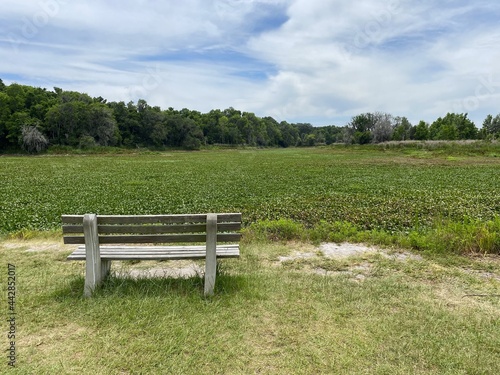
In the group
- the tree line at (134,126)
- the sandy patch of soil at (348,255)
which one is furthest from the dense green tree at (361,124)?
the sandy patch of soil at (348,255)

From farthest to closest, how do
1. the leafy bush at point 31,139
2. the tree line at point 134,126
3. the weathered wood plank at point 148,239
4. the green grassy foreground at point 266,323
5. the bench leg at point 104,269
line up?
the tree line at point 134,126 → the leafy bush at point 31,139 → the bench leg at point 104,269 → the weathered wood plank at point 148,239 → the green grassy foreground at point 266,323

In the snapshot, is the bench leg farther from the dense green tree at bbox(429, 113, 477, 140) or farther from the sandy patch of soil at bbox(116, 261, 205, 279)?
the dense green tree at bbox(429, 113, 477, 140)

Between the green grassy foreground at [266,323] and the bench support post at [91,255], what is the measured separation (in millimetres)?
173

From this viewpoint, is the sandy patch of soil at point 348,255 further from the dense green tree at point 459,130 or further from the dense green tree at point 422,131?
the dense green tree at point 422,131

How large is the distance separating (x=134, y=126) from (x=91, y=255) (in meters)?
96.1

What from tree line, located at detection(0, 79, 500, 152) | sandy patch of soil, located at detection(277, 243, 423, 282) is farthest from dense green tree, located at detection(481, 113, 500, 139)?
sandy patch of soil, located at detection(277, 243, 423, 282)

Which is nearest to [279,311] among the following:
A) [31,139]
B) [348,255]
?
[348,255]

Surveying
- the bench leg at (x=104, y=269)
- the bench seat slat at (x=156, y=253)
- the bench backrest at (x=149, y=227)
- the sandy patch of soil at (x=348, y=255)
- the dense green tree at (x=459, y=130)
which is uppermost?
the dense green tree at (x=459, y=130)

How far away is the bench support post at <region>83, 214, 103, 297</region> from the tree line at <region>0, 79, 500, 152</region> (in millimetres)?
69682

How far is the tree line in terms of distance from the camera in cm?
6631

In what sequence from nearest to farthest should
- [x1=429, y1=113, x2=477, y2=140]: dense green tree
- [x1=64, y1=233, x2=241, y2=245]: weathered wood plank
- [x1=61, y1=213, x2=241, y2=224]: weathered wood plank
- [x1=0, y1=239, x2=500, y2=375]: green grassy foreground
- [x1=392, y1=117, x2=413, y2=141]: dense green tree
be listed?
[x1=0, y1=239, x2=500, y2=375]: green grassy foreground → [x1=61, y1=213, x2=241, y2=224]: weathered wood plank → [x1=64, y1=233, x2=241, y2=245]: weathered wood plank → [x1=429, y1=113, x2=477, y2=140]: dense green tree → [x1=392, y1=117, x2=413, y2=141]: dense green tree

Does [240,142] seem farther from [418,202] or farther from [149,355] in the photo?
A: [149,355]

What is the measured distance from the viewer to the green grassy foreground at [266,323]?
2.54 meters

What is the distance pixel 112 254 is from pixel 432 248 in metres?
5.15
